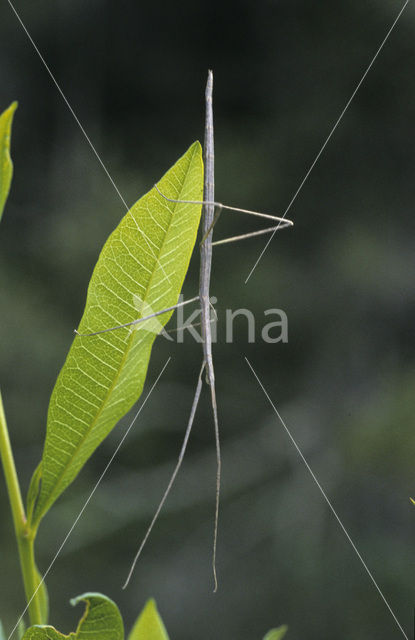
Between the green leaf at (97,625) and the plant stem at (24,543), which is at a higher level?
the plant stem at (24,543)

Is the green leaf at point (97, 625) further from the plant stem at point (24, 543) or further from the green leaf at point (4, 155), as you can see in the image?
the green leaf at point (4, 155)

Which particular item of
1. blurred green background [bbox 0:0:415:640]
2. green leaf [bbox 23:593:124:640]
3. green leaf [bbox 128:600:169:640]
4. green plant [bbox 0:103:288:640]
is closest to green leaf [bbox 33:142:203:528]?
green plant [bbox 0:103:288:640]

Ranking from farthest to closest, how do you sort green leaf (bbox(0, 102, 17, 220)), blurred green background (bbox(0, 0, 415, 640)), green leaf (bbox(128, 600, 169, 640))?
blurred green background (bbox(0, 0, 415, 640)) < green leaf (bbox(128, 600, 169, 640)) < green leaf (bbox(0, 102, 17, 220))

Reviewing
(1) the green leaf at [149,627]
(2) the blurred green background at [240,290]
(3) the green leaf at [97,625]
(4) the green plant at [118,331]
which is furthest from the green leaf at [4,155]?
(2) the blurred green background at [240,290]

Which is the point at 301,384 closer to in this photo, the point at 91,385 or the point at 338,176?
the point at 338,176

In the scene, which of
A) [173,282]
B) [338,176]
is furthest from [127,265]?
[338,176]

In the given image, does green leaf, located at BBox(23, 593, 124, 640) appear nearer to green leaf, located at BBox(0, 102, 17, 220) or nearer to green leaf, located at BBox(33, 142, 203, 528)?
green leaf, located at BBox(33, 142, 203, 528)
